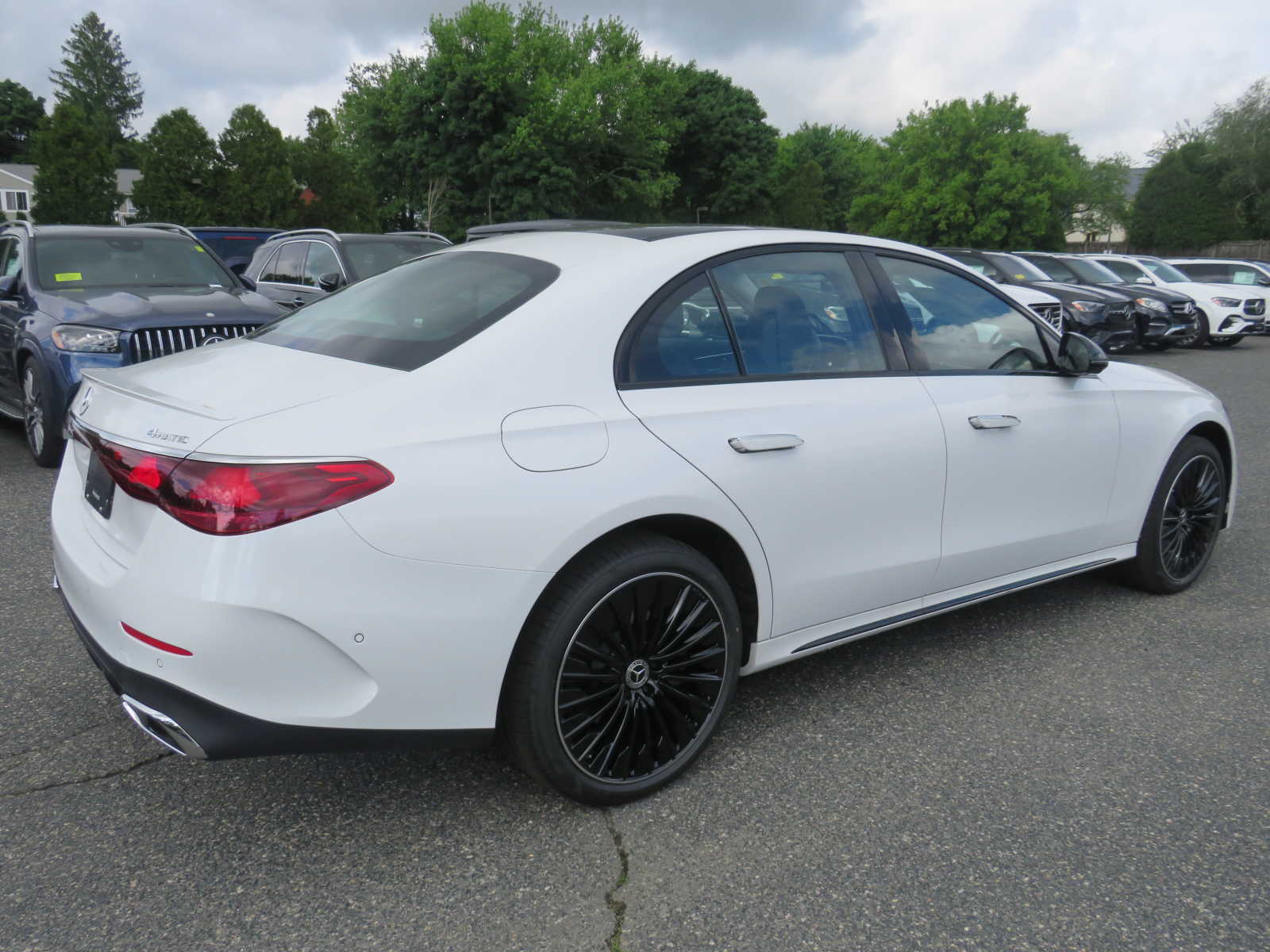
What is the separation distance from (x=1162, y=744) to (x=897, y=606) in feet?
2.94

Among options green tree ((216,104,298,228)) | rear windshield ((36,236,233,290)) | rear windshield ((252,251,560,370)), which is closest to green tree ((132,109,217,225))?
green tree ((216,104,298,228))

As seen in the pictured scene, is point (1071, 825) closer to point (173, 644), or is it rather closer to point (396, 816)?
point (396, 816)

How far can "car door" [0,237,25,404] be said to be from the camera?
695 centimetres

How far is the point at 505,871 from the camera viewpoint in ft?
8.01

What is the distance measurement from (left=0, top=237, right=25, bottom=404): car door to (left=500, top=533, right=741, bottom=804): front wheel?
606cm

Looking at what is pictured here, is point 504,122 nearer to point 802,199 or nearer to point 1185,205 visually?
point 802,199

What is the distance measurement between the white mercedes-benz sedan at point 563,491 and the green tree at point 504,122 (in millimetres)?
40310

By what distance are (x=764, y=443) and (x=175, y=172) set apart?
4001 cm

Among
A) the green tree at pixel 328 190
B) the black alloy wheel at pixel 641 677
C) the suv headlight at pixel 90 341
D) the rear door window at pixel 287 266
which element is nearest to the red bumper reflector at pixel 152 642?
the black alloy wheel at pixel 641 677

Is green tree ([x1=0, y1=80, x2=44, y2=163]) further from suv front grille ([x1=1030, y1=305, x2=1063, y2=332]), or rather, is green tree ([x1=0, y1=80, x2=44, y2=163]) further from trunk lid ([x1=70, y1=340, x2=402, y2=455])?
trunk lid ([x1=70, y1=340, x2=402, y2=455])

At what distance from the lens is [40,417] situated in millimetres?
6547

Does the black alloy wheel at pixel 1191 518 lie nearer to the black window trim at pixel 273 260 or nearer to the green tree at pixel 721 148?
the black window trim at pixel 273 260

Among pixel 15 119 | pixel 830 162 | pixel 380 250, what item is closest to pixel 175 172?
pixel 380 250

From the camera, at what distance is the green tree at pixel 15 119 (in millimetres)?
89000
